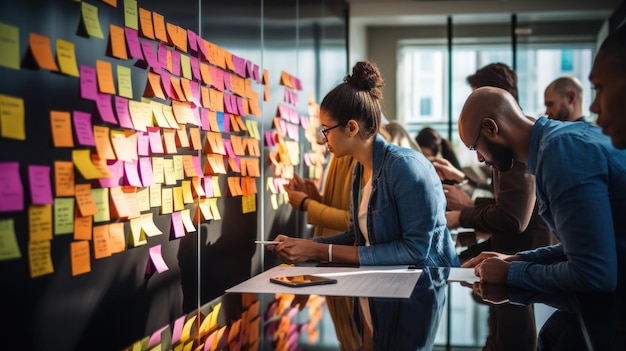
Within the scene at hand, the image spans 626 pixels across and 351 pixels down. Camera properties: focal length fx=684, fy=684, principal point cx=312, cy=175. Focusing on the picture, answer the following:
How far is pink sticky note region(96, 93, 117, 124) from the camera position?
5.06 feet

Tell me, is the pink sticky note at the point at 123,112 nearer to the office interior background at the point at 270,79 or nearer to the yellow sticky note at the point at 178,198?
the office interior background at the point at 270,79

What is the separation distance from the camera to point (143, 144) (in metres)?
1.77

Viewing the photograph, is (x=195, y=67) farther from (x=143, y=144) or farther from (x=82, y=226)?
(x=82, y=226)

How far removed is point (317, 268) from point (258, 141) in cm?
108

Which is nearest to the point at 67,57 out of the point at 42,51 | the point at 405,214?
the point at 42,51

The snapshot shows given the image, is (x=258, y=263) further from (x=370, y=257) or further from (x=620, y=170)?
(x=620, y=170)

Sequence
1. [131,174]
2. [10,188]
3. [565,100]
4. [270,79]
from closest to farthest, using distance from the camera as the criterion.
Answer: [10,188]
[131,174]
[270,79]
[565,100]

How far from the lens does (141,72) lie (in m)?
1.78

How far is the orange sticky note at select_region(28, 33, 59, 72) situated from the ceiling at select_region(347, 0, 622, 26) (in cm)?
549

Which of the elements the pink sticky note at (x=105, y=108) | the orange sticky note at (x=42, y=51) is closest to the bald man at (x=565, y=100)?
the pink sticky note at (x=105, y=108)

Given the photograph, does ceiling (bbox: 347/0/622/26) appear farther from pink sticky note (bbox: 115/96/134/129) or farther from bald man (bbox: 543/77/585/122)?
pink sticky note (bbox: 115/96/134/129)

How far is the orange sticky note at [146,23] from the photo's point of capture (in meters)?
1.78

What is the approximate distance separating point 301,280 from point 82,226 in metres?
0.59

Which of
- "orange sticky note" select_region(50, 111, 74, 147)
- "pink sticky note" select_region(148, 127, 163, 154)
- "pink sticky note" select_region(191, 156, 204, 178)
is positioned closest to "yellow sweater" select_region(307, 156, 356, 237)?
"pink sticky note" select_region(191, 156, 204, 178)
